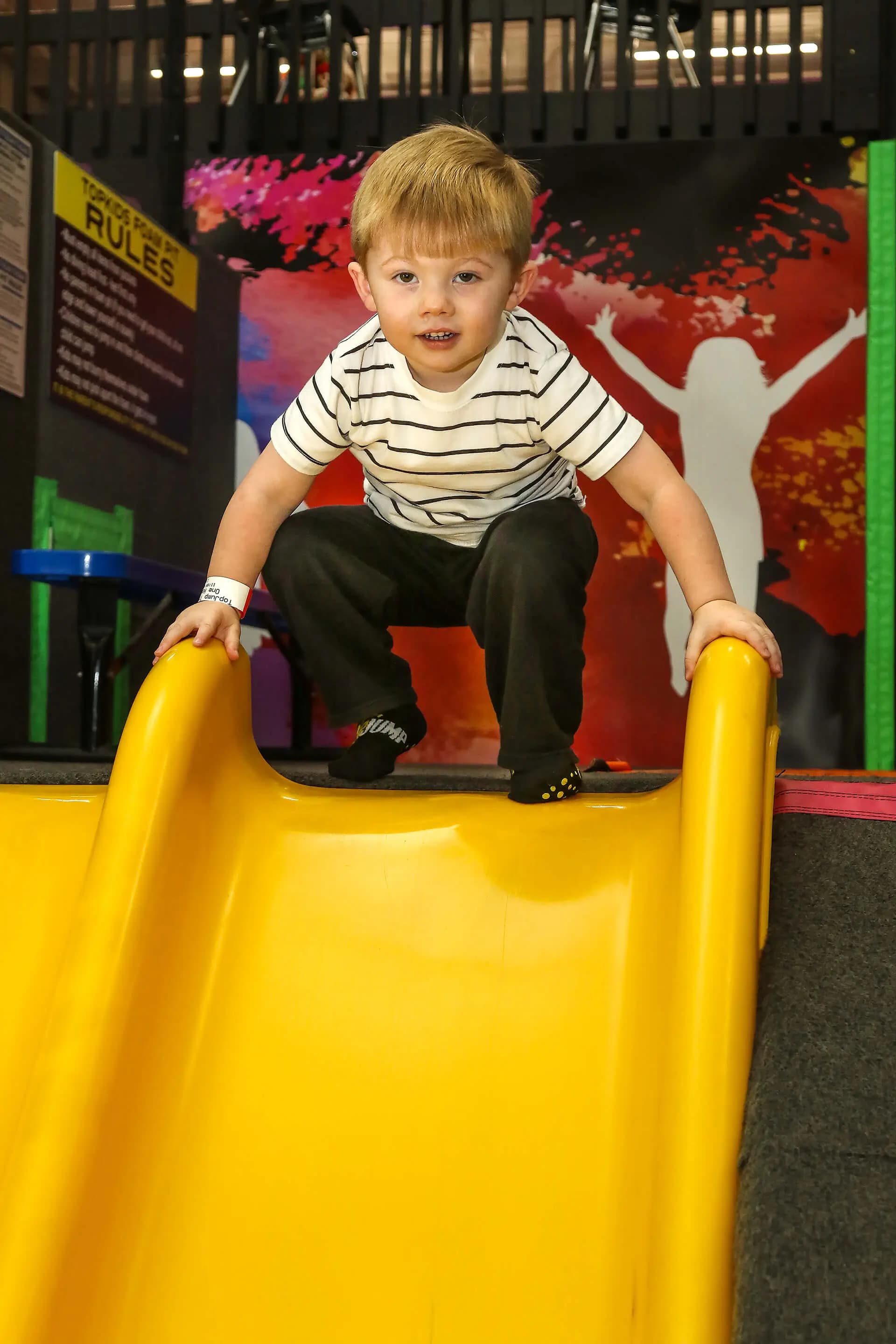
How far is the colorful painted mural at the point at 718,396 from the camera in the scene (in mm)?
2818

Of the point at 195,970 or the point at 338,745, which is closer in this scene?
the point at 195,970

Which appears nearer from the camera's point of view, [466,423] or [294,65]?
[466,423]

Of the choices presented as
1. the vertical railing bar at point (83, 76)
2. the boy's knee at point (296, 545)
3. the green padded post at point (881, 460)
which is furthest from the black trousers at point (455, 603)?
the vertical railing bar at point (83, 76)

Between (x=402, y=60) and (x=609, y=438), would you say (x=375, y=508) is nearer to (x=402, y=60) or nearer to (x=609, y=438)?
(x=609, y=438)

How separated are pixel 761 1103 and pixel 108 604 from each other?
161cm

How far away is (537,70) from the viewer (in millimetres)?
2930

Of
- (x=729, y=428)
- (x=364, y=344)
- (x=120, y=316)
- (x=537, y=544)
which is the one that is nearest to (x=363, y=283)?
(x=364, y=344)

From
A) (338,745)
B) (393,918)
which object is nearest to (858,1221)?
(393,918)

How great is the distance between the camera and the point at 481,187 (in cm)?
101

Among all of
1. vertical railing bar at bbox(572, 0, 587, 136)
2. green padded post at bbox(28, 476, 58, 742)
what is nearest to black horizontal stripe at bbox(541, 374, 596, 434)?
green padded post at bbox(28, 476, 58, 742)

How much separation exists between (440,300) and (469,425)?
0.13 m

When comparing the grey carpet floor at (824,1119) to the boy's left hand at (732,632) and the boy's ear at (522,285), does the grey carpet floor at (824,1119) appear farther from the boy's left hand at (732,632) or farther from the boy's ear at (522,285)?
the boy's ear at (522,285)

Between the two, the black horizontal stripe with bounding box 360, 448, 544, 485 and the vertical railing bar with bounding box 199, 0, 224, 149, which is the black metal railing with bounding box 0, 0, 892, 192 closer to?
the vertical railing bar with bounding box 199, 0, 224, 149

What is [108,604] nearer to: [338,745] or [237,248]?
[338,745]
